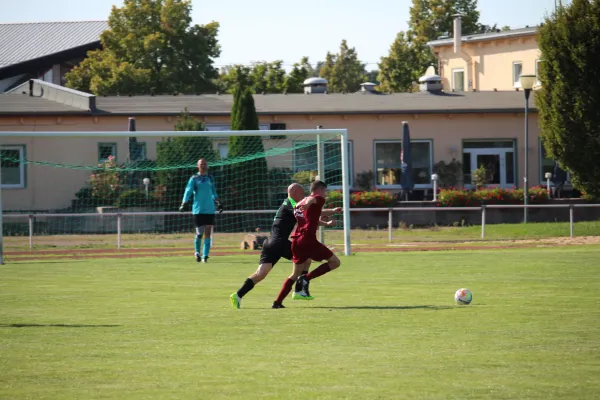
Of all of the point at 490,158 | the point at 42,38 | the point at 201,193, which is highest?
the point at 42,38

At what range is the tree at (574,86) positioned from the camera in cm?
2970

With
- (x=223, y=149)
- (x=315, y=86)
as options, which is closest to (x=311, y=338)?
(x=223, y=149)

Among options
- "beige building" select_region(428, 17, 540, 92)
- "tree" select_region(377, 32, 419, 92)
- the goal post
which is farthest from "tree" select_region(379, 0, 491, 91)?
the goal post

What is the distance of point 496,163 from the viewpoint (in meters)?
42.4

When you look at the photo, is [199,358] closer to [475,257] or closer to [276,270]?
[276,270]

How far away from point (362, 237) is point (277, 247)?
56.9 ft

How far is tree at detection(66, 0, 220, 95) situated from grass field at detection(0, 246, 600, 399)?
128 feet

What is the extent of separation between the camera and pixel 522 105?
1628 inches

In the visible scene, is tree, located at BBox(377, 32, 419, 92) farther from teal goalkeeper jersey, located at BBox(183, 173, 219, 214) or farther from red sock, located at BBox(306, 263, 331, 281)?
red sock, located at BBox(306, 263, 331, 281)

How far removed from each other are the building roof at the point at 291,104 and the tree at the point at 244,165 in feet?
11.5

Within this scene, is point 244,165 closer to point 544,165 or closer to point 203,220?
point 203,220

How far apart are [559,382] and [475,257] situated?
14038 millimetres

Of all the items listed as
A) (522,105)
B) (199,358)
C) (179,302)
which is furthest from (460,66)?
(199,358)

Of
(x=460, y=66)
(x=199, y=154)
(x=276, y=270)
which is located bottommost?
(x=276, y=270)
